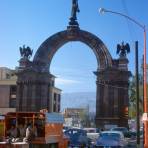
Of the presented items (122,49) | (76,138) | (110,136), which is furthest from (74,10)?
(110,136)

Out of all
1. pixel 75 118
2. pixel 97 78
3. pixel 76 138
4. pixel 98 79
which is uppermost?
pixel 97 78

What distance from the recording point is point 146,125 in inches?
1102

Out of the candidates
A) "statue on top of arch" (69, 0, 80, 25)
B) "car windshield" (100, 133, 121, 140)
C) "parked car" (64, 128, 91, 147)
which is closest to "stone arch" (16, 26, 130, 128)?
"statue on top of arch" (69, 0, 80, 25)

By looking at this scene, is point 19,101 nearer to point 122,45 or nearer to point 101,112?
point 101,112

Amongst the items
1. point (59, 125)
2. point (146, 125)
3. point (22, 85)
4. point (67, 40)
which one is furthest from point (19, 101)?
point (59, 125)

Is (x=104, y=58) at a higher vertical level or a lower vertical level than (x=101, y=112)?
higher

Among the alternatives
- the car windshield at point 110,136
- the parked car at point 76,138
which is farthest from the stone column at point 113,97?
the car windshield at point 110,136

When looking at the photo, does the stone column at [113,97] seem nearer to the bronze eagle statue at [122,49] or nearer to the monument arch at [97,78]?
the monument arch at [97,78]

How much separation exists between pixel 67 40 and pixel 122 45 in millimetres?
7584

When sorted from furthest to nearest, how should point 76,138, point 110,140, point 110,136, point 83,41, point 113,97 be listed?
1. point 83,41
2. point 113,97
3. point 76,138
4. point 110,136
5. point 110,140

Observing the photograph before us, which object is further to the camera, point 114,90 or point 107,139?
point 114,90

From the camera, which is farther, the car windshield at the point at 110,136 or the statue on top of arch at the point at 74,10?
the statue on top of arch at the point at 74,10

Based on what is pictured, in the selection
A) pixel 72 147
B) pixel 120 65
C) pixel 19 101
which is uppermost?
pixel 120 65

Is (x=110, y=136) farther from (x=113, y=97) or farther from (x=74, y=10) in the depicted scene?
(x=74, y=10)
